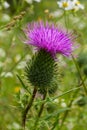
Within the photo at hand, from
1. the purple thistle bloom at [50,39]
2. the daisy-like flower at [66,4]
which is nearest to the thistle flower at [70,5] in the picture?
the daisy-like flower at [66,4]

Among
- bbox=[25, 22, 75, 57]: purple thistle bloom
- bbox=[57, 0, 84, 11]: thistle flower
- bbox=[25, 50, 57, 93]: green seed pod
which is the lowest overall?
bbox=[57, 0, 84, 11]: thistle flower

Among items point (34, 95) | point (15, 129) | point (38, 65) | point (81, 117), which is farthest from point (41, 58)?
point (81, 117)

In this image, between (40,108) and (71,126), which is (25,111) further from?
(71,126)

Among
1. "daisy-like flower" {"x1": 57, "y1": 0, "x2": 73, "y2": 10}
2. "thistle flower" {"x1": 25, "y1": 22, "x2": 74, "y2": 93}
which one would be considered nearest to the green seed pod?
"thistle flower" {"x1": 25, "y1": 22, "x2": 74, "y2": 93}

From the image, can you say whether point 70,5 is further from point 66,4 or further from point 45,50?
point 45,50

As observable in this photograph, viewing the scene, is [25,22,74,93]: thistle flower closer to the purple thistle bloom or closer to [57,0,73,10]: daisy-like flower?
the purple thistle bloom

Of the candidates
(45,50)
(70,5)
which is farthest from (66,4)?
(45,50)
